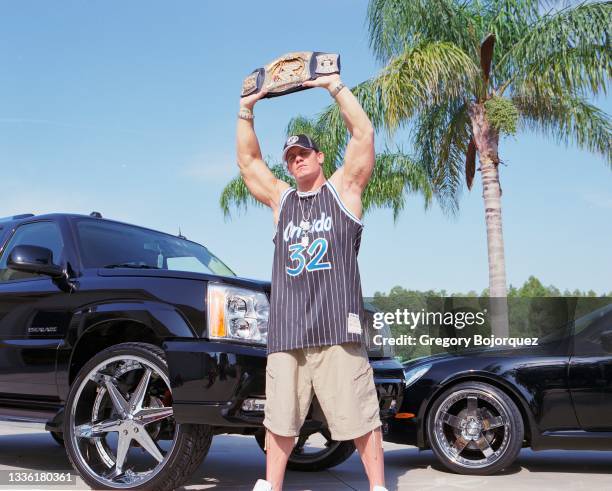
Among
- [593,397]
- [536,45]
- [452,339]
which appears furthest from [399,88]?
[593,397]

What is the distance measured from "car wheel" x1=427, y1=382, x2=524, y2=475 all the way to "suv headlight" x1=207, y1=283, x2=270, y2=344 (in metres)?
2.18

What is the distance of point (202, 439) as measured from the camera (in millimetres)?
4340

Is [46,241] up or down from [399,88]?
down

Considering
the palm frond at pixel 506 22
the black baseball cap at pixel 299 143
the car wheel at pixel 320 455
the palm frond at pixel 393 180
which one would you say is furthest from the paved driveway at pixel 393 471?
the palm frond at pixel 393 180

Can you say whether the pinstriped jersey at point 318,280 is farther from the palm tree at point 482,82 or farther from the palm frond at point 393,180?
the palm frond at point 393,180

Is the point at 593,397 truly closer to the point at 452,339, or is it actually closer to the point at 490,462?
the point at 490,462

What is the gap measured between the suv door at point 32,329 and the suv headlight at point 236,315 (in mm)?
1141

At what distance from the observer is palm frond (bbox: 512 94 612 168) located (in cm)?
1730

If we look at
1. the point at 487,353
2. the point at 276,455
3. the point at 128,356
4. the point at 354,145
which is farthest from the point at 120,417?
the point at 487,353

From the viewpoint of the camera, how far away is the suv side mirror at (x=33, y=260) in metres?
4.91

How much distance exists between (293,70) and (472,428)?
10.6 ft

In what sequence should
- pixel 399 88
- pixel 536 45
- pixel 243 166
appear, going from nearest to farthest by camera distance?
pixel 243 166, pixel 399 88, pixel 536 45

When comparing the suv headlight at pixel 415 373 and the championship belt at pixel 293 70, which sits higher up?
the championship belt at pixel 293 70

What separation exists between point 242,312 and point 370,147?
1.18 m
